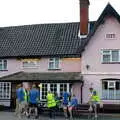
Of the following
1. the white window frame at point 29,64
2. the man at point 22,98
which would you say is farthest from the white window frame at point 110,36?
the man at point 22,98

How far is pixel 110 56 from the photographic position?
1604 inches

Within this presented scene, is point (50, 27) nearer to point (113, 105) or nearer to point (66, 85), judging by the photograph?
point (66, 85)

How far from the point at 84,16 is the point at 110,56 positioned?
17.5 ft

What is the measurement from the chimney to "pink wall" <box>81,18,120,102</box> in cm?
291

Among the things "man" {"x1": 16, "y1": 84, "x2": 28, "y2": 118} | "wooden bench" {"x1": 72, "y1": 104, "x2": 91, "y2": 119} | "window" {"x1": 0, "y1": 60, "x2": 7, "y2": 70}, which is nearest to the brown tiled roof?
"window" {"x1": 0, "y1": 60, "x2": 7, "y2": 70}

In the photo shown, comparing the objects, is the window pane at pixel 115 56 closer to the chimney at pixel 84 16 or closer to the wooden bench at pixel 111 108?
the chimney at pixel 84 16

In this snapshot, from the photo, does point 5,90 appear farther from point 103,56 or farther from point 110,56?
point 110,56

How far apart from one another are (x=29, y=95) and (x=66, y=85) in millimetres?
15018

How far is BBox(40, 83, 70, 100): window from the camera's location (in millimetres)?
41438

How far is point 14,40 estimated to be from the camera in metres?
47.4

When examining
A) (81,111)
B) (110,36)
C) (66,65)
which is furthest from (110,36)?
(81,111)

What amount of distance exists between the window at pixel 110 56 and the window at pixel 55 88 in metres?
4.26

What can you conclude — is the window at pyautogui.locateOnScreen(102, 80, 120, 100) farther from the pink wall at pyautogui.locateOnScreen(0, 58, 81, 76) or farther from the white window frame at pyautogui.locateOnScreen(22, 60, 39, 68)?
the white window frame at pyautogui.locateOnScreen(22, 60, 39, 68)

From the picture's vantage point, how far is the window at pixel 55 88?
136 ft
